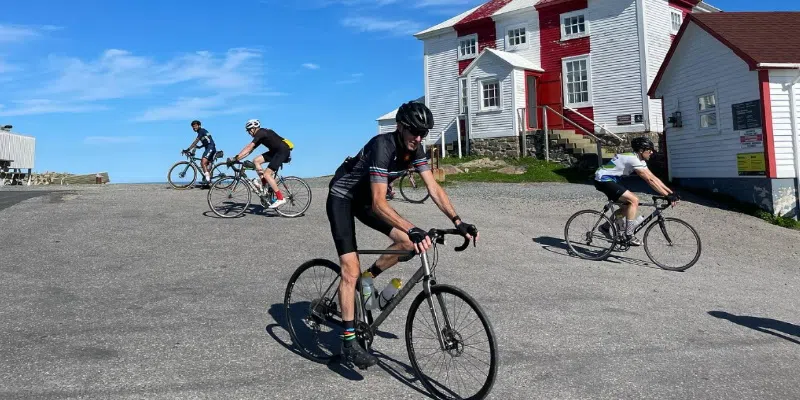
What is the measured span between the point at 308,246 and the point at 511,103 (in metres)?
19.6

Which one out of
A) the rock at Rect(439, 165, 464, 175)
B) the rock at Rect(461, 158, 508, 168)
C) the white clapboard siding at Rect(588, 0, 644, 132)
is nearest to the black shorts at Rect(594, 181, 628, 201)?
the rock at Rect(439, 165, 464, 175)

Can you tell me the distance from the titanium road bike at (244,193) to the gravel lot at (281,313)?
371mm

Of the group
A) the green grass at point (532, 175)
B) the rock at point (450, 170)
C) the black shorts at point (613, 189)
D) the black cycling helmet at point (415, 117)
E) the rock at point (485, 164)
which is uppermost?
the rock at point (485, 164)

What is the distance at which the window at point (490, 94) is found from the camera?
28.8 metres

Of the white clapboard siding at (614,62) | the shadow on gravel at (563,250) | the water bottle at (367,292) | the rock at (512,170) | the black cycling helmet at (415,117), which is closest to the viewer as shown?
the black cycling helmet at (415,117)

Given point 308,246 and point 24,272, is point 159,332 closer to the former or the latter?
point 24,272

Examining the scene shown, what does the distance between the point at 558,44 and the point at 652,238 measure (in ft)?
67.8

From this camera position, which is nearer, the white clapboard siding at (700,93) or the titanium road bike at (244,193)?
the titanium road bike at (244,193)

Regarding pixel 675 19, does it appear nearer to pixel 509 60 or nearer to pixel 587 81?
pixel 587 81

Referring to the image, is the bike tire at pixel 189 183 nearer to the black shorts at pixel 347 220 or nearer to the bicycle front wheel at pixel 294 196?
the bicycle front wheel at pixel 294 196

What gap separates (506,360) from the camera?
5180mm

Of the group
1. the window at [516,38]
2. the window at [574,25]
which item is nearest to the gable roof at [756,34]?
the window at [574,25]

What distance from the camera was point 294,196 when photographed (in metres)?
13.0

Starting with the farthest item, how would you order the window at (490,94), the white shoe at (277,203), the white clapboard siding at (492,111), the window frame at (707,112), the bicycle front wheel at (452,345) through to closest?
the window at (490,94) < the white clapboard siding at (492,111) < the window frame at (707,112) < the white shoe at (277,203) < the bicycle front wheel at (452,345)
